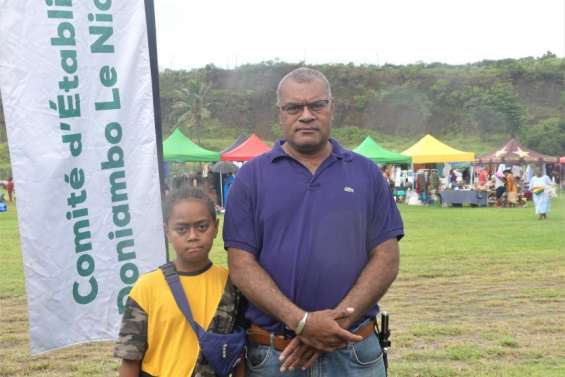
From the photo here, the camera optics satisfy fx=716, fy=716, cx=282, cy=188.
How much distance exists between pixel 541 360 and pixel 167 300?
4.15m

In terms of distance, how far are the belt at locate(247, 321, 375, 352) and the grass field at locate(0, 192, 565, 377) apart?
2.90 m

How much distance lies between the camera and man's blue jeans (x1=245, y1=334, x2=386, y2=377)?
8.80ft

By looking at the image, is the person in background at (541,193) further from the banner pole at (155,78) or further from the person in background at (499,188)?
the banner pole at (155,78)

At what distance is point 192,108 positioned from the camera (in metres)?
77.6

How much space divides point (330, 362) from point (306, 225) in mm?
530

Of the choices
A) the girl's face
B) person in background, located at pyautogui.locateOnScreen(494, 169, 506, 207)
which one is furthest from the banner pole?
person in background, located at pyautogui.locateOnScreen(494, 169, 506, 207)

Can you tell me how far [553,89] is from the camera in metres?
84.5

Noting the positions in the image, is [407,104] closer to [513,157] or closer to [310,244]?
[513,157]

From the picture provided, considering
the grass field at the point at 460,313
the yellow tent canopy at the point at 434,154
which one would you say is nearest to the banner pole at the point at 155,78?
the grass field at the point at 460,313

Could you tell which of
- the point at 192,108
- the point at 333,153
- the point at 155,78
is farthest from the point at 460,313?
the point at 192,108

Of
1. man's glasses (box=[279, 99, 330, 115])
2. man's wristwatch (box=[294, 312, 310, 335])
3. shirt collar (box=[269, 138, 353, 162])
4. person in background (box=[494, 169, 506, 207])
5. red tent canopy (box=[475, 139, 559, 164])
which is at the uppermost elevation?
man's glasses (box=[279, 99, 330, 115])

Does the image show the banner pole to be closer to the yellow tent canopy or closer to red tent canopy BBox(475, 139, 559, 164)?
the yellow tent canopy

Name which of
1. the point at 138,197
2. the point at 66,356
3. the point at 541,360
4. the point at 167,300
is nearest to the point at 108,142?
the point at 138,197

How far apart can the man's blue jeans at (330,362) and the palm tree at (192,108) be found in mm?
71114
